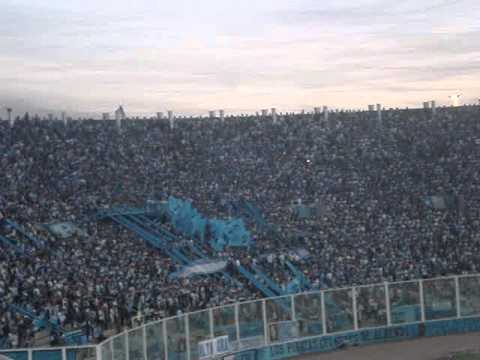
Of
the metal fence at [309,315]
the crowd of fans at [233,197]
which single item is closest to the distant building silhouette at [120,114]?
the crowd of fans at [233,197]

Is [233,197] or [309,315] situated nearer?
[309,315]

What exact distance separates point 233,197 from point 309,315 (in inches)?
487

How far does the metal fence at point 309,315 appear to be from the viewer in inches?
683

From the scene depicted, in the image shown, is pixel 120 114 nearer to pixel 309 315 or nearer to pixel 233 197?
pixel 233 197

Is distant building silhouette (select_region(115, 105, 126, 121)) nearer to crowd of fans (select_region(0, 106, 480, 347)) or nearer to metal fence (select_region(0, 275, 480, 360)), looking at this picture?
crowd of fans (select_region(0, 106, 480, 347))

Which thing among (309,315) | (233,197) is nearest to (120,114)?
(233,197)

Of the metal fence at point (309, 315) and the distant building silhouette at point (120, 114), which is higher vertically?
the distant building silhouette at point (120, 114)

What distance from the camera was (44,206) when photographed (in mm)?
27953

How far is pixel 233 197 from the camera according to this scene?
109 ft

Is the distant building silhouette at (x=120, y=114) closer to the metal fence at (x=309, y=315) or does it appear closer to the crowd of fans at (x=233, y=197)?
the crowd of fans at (x=233, y=197)

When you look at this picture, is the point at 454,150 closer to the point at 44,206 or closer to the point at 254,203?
the point at 254,203

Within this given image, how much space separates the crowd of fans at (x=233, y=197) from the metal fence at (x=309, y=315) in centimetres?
315

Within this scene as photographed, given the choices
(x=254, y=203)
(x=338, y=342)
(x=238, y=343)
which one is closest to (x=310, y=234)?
(x=254, y=203)

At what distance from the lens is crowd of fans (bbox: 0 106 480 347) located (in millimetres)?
23141
